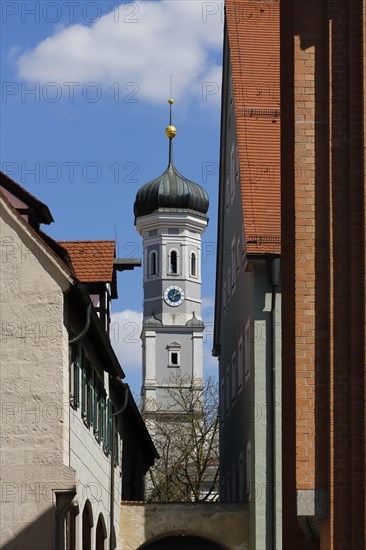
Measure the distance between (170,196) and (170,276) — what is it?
259 inches

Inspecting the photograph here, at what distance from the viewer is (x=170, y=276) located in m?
123

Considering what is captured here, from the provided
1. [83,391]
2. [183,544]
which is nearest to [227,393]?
[183,544]

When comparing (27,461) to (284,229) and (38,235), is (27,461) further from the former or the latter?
(284,229)

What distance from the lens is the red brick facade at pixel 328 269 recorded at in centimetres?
1730

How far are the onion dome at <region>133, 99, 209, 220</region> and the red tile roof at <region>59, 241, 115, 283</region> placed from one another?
8608 cm

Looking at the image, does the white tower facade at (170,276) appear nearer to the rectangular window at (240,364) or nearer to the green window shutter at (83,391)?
the rectangular window at (240,364)

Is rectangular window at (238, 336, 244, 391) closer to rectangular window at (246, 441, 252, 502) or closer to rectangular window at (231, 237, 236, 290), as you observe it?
rectangular window at (231, 237, 236, 290)

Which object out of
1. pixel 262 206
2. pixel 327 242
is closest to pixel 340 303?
pixel 327 242

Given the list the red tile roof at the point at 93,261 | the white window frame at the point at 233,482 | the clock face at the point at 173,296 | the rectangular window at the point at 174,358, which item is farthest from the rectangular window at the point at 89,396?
the clock face at the point at 173,296

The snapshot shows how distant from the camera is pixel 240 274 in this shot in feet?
135

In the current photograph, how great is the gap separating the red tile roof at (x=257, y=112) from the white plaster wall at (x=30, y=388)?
34.5ft

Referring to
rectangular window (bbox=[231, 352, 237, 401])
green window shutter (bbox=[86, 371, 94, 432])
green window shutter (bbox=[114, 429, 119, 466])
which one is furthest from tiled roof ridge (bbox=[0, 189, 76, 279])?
rectangular window (bbox=[231, 352, 237, 401])

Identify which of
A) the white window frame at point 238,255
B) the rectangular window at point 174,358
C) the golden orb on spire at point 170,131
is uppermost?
the golden orb on spire at point 170,131

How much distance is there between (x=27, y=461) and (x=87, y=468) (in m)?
3.98
